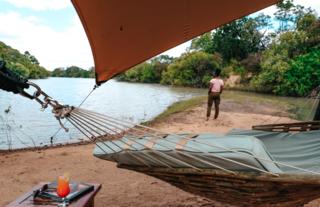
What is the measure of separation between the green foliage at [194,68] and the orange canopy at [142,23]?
2974 cm

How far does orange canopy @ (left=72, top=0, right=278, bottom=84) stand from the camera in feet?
9.78

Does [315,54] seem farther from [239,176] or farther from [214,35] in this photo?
[239,176]

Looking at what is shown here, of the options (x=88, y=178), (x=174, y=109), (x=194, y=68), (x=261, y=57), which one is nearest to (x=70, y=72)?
(x=194, y=68)

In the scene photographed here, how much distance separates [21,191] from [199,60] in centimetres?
3168

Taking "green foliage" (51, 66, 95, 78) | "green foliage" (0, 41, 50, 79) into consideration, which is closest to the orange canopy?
"green foliage" (0, 41, 50, 79)

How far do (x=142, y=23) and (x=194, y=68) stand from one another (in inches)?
1286

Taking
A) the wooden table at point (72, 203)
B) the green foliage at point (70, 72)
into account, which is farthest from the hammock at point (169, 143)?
the green foliage at point (70, 72)

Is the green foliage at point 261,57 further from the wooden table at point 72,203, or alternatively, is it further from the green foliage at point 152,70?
the wooden table at point 72,203

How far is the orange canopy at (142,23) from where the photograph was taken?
2.98m

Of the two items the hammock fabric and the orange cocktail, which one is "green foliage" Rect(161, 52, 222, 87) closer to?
the hammock fabric

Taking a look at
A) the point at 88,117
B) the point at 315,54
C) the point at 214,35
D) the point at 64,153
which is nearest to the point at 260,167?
the point at 88,117

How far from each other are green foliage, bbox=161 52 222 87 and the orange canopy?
2974cm

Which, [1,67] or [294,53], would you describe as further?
[294,53]

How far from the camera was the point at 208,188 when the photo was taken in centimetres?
232
